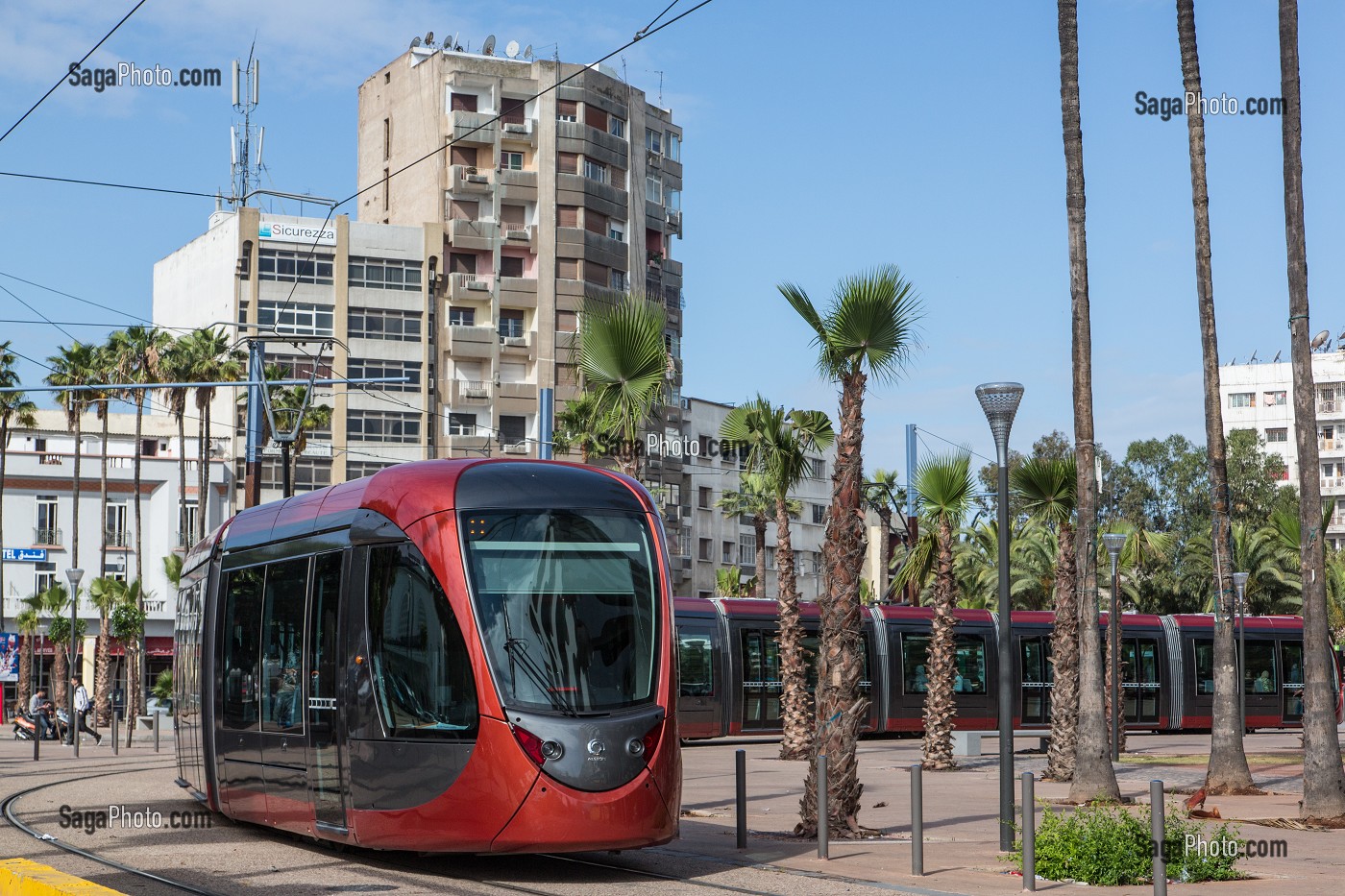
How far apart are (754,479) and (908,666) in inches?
1251

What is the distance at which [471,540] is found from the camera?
12438 mm

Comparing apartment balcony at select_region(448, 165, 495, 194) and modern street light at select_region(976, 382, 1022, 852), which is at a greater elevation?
apartment balcony at select_region(448, 165, 495, 194)

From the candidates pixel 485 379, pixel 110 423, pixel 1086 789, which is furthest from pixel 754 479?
pixel 1086 789

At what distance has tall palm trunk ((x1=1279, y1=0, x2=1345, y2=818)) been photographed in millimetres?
18141

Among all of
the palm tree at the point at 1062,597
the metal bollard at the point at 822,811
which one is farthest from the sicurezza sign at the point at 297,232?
the metal bollard at the point at 822,811

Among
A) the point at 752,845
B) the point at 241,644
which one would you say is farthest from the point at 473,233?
the point at 752,845

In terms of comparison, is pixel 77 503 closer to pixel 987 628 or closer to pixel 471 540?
pixel 987 628

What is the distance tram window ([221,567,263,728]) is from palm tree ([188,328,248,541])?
153 feet

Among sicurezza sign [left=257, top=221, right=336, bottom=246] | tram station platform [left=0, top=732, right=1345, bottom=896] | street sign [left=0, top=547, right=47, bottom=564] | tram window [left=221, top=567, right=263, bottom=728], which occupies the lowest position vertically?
tram station platform [left=0, top=732, right=1345, bottom=896]

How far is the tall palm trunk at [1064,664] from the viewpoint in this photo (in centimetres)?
2506

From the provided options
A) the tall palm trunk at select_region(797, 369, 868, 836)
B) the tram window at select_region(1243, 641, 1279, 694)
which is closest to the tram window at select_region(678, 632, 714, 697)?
the tram window at select_region(1243, 641, 1279, 694)

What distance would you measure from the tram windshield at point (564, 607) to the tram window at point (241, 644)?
397 cm

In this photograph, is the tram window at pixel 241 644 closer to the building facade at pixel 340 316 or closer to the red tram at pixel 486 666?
the red tram at pixel 486 666

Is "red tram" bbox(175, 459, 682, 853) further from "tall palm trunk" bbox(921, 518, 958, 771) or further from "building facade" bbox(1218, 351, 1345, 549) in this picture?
"building facade" bbox(1218, 351, 1345, 549)
